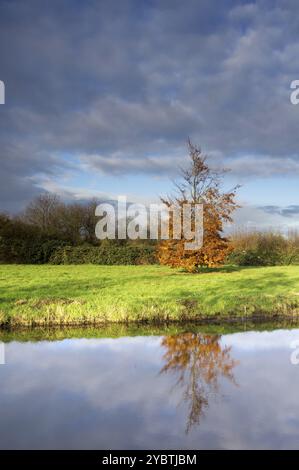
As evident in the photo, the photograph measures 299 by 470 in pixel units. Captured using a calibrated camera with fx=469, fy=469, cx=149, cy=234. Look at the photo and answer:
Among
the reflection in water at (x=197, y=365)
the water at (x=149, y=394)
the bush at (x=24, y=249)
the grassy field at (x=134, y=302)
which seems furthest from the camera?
the bush at (x=24, y=249)

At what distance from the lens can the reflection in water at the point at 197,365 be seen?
7258 mm

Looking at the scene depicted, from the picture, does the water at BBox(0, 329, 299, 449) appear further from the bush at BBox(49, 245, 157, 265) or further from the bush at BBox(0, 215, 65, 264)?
the bush at BBox(0, 215, 65, 264)

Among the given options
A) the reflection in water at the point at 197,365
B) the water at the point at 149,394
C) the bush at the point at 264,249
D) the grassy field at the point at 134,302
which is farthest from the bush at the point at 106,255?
the water at the point at 149,394

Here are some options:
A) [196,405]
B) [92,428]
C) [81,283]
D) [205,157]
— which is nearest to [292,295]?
[81,283]

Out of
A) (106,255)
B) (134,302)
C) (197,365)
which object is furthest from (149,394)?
(106,255)

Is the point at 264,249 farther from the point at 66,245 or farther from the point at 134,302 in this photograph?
the point at 134,302

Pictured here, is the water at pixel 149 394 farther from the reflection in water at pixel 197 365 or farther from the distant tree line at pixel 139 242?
the distant tree line at pixel 139 242

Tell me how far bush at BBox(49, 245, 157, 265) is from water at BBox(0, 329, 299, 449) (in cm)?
2407

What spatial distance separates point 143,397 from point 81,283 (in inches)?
470

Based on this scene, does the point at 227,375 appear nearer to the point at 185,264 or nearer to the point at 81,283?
the point at 81,283

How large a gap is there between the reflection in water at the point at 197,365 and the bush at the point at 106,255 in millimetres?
23758

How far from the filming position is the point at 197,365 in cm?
920

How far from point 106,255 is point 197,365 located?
88.8 ft
